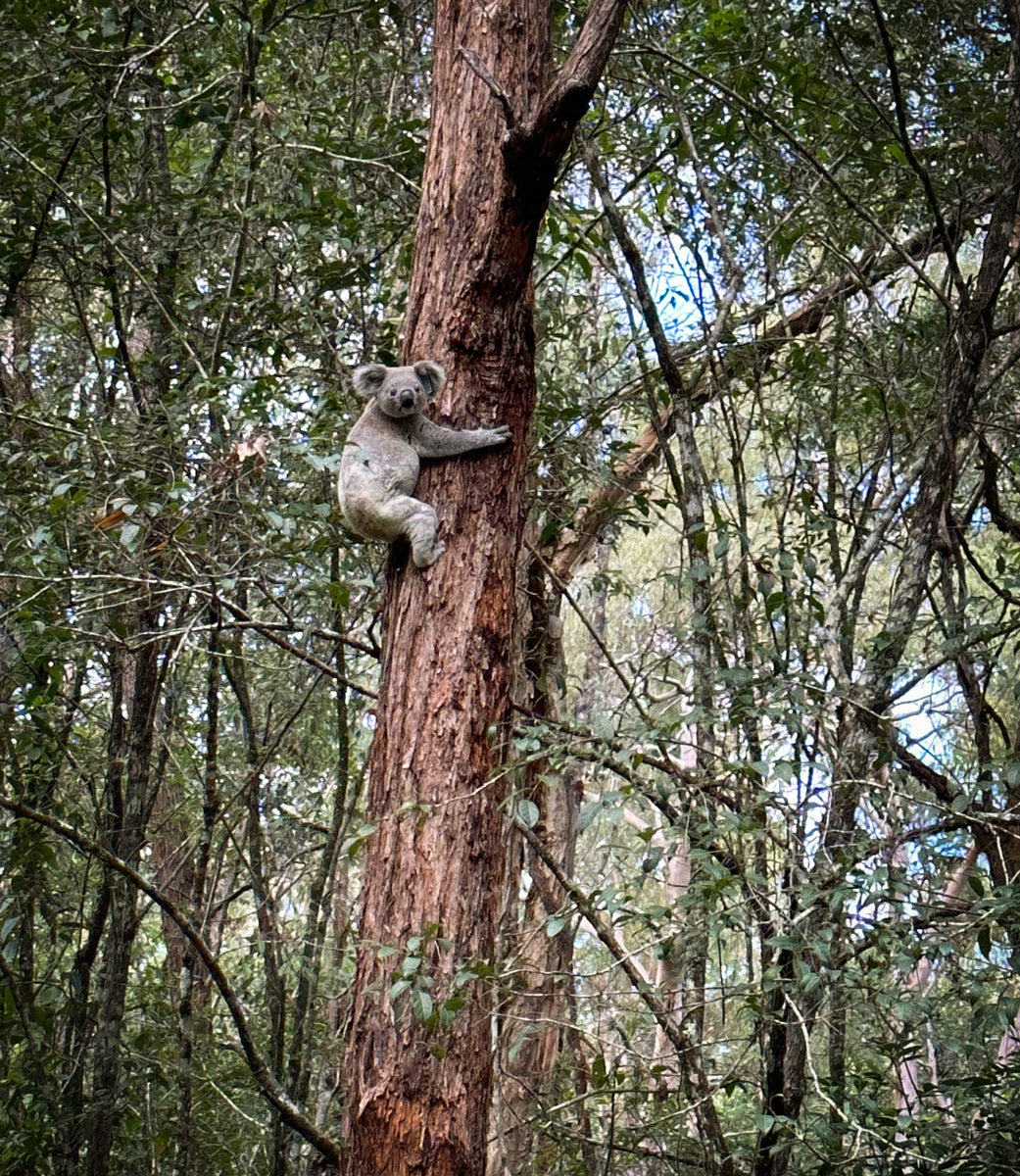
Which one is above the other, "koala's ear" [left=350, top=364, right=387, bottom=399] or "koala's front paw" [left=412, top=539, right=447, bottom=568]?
"koala's ear" [left=350, top=364, right=387, bottom=399]

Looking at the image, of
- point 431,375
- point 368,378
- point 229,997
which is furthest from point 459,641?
point 229,997

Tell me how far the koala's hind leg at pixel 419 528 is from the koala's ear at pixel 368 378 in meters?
0.57

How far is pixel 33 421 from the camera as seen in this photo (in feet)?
12.0

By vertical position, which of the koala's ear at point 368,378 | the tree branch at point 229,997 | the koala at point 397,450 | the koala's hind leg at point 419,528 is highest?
the koala's ear at point 368,378

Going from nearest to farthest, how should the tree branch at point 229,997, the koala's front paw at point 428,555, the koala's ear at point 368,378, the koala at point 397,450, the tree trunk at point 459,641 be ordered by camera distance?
the tree trunk at point 459,641, the koala's front paw at point 428,555, the koala at point 397,450, the tree branch at point 229,997, the koala's ear at point 368,378

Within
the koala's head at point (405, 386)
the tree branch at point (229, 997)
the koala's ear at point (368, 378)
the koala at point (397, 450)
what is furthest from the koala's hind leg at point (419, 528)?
the tree branch at point (229, 997)

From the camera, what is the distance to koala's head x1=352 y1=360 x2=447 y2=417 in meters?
3.05

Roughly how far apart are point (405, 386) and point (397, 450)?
20cm

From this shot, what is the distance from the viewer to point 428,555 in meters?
2.88

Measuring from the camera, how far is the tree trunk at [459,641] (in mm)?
2494

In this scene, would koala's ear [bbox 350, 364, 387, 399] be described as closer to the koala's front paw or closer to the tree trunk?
the tree trunk

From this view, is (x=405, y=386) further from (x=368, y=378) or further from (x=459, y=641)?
(x=459, y=641)

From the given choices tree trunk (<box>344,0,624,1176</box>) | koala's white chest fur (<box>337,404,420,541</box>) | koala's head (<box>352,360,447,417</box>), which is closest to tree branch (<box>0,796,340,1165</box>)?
tree trunk (<box>344,0,624,1176</box>)

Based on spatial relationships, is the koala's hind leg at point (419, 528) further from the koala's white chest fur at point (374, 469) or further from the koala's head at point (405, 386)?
the koala's head at point (405, 386)
